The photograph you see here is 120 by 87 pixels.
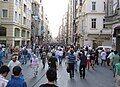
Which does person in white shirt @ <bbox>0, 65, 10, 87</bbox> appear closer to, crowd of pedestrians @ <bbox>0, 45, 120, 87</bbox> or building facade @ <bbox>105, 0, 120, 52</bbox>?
crowd of pedestrians @ <bbox>0, 45, 120, 87</bbox>

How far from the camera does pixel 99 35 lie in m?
60.6

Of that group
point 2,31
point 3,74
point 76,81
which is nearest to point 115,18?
point 76,81

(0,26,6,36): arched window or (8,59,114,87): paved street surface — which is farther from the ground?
(0,26,6,36): arched window

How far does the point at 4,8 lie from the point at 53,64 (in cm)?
3301

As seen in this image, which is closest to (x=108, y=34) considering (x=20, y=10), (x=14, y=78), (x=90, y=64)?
(x=20, y=10)

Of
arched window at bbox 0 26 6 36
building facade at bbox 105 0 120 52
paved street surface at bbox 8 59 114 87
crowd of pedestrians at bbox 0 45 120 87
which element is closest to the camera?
crowd of pedestrians at bbox 0 45 120 87

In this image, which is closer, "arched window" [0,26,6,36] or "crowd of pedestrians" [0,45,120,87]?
"crowd of pedestrians" [0,45,120,87]

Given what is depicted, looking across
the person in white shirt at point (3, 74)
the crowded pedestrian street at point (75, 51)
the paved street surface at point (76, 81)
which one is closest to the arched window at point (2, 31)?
the crowded pedestrian street at point (75, 51)

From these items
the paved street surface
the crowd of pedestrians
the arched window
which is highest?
the arched window

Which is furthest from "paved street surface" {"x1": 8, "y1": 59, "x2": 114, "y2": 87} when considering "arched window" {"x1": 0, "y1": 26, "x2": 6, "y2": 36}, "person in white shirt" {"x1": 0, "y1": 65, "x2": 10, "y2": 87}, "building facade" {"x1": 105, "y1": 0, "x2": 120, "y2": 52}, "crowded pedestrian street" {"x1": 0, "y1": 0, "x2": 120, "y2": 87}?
"arched window" {"x1": 0, "y1": 26, "x2": 6, "y2": 36}

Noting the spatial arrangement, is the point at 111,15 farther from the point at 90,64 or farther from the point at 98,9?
the point at 98,9

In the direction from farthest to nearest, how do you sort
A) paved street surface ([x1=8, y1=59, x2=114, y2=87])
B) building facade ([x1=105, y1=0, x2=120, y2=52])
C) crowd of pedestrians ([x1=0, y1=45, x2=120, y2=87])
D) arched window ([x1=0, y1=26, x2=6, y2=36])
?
arched window ([x1=0, y1=26, x2=6, y2=36]) < building facade ([x1=105, y1=0, x2=120, y2=52]) < paved street surface ([x1=8, y1=59, x2=114, y2=87]) < crowd of pedestrians ([x1=0, y1=45, x2=120, y2=87])

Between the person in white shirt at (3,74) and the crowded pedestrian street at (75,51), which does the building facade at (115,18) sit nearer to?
the crowded pedestrian street at (75,51)

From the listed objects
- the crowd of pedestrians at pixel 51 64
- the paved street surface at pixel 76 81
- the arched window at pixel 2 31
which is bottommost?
the paved street surface at pixel 76 81
